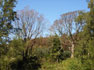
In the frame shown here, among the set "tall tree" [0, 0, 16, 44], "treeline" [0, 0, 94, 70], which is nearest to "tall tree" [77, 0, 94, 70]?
"treeline" [0, 0, 94, 70]

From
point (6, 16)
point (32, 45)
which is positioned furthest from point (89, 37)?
point (32, 45)

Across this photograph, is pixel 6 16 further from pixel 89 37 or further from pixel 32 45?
pixel 32 45

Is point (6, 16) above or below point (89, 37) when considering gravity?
A: above

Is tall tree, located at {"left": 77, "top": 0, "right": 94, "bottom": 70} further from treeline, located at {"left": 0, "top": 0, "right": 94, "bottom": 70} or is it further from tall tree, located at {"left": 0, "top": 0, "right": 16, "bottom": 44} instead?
tall tree, located at {"left": 0, "top": 0, "right": 16, "bottom": 44}

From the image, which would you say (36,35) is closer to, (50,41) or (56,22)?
(50,41)

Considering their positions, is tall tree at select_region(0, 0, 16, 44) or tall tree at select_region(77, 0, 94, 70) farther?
tall tree at select_region(0, 0, 16, 44)

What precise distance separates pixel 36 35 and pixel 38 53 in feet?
13.1

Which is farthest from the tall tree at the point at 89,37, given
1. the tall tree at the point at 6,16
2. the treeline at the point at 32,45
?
the tall tree at the point at 6,16

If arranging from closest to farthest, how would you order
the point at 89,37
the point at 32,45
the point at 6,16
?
the point at 89,37 → the point at 6,16 → the point at 32,45

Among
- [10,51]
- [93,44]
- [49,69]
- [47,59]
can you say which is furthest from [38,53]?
[93,44]

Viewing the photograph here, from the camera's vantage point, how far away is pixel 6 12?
1184cm

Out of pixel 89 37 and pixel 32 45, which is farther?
pixel 32 45

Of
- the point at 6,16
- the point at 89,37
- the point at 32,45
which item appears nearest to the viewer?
the point at 89,37

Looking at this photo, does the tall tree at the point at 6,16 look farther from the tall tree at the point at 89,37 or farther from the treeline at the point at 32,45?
the tall tree at the point at 89,37
